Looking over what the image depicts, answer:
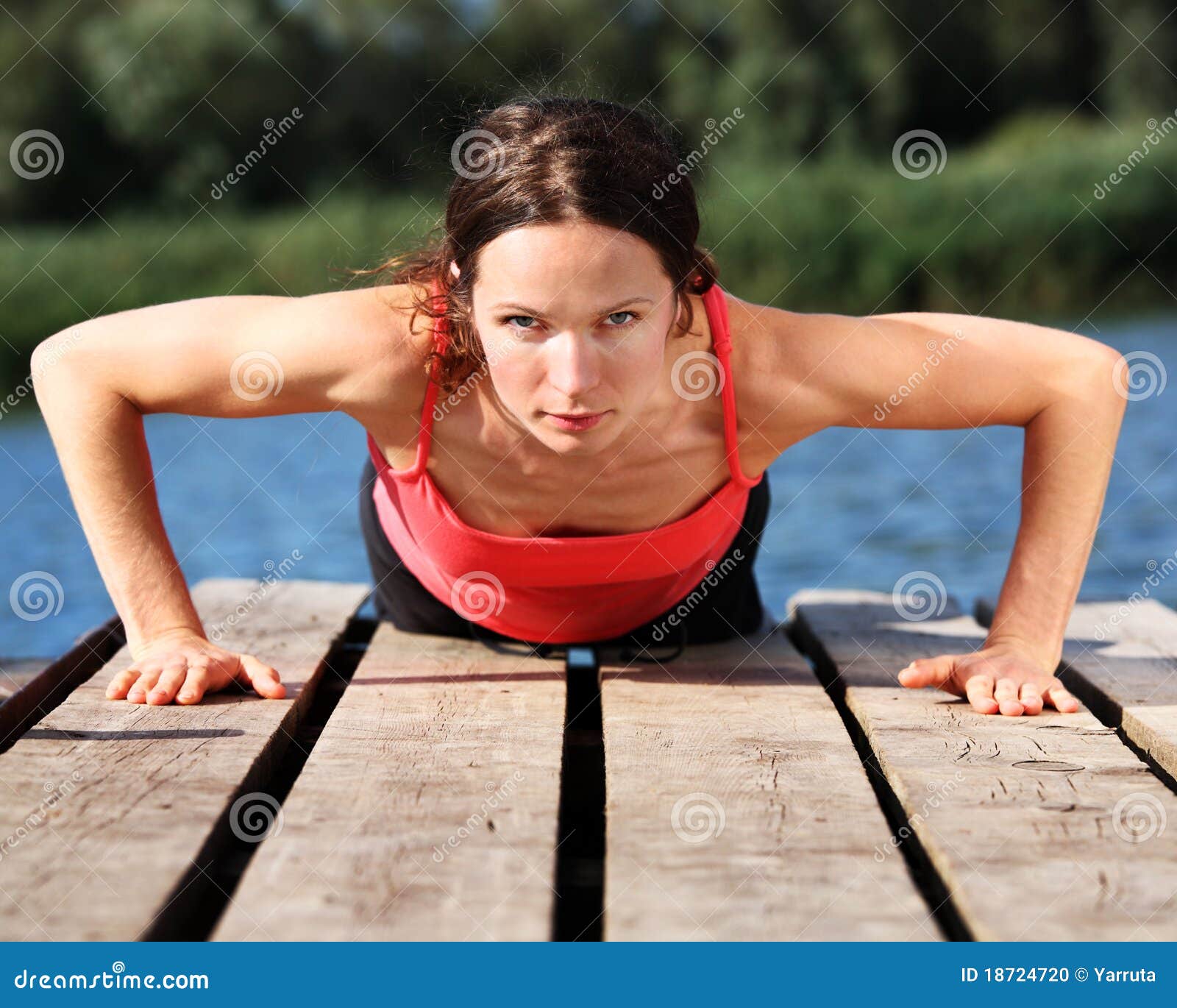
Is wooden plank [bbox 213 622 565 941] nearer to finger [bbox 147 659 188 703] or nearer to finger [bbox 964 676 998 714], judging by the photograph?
finger [bbox 147 659 188 703]

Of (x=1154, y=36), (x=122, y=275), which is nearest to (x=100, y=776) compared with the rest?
(x=122, y=275)

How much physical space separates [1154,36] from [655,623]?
90.9 ft

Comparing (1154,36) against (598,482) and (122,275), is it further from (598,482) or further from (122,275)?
(598,482)

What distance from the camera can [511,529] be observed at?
289 cm

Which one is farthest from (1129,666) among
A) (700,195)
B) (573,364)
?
(573,364)

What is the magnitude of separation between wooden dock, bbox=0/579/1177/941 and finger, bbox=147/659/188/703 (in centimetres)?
5

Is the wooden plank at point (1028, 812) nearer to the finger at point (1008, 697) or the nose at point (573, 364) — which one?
the finger at point (1008, 697)

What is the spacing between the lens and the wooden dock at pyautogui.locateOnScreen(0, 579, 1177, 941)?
1.70 m

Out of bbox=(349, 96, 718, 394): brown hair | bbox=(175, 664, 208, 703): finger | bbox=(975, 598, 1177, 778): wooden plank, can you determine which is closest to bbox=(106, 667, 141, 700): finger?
bbox=(175, 664, 208, 703): finger

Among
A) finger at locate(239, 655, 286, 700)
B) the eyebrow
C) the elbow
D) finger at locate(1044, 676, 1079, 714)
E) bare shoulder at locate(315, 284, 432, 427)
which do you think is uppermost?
the eyebrow

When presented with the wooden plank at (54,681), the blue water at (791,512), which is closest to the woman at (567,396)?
the wooden plank at (54,681)

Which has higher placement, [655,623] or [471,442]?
[471,442]

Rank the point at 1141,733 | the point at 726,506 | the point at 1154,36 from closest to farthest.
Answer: the point at 1141,733, the point at 726,506, the point at 1154,36

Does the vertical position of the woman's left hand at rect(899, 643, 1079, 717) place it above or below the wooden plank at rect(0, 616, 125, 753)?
above
